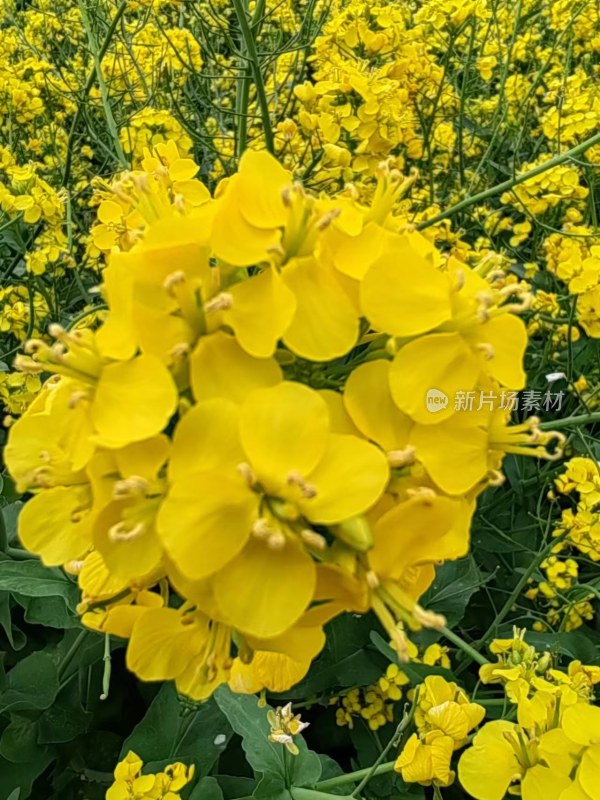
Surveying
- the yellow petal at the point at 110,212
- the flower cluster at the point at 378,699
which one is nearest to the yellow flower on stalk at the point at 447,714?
the flower cluster at the point at 378,699

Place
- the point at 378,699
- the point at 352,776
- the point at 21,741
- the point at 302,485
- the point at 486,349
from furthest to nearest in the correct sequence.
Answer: the point at 378,699
the point at 21,741
the point at 352,776
the point at 486,349
the point at 302,485

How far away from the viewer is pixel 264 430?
21.6 inches

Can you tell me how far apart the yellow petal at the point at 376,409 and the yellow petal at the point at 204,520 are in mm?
109

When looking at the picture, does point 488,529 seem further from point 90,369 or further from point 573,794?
point 90,369

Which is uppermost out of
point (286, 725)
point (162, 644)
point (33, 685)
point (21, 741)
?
point (162, 644)

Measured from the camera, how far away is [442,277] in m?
0.65

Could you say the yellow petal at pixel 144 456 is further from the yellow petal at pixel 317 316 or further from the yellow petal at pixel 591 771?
the yellow petal at pixel 591 771

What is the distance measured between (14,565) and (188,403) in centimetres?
72

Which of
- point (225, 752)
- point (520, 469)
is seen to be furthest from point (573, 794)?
point (520, 469)

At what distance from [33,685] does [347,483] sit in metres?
1.00

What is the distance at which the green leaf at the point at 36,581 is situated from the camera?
A: 3.69 feet

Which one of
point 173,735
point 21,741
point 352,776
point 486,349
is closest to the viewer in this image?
point 486,349

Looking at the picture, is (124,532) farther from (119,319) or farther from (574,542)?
(574,542)

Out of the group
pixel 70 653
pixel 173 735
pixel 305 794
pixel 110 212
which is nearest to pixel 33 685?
pixel 70 653
